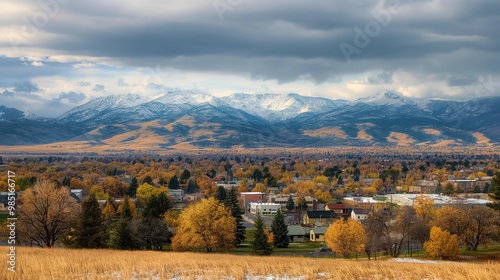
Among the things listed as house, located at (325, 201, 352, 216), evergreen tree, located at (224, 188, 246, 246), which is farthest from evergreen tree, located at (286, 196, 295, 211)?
evergreen tree, located at (224, 188, 246, 246)

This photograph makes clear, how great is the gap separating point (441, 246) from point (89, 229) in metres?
27.1

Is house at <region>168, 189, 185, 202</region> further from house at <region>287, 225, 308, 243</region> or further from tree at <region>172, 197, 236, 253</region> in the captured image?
tree at <region>172, 197, 236, 253</region>

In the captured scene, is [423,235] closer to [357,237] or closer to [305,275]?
[357,237]

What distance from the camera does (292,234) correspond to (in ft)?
207

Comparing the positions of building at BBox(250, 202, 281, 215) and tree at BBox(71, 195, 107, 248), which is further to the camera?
building at BBox(250, 202, 281, 215)

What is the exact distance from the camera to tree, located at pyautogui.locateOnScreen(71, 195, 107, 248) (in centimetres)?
3797

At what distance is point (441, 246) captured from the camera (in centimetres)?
4150

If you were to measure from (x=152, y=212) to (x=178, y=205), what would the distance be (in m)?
35.9

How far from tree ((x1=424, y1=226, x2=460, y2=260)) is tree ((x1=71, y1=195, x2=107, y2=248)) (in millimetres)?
25594

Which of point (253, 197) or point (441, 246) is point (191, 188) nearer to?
point (253, 197)


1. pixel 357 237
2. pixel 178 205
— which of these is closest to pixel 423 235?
pixel 357 237

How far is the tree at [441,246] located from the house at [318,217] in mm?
33155

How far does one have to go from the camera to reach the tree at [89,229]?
38.0 metres

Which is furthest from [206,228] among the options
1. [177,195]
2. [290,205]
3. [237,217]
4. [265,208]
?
[177,195]
